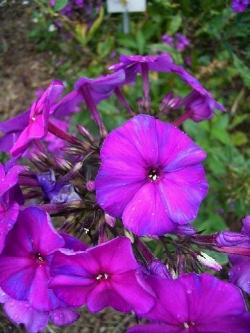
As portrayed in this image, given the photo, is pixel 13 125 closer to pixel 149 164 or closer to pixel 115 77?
pixel 115 77

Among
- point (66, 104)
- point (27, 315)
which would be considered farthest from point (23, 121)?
point (27, 315)

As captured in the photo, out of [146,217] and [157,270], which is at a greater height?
[146,217]

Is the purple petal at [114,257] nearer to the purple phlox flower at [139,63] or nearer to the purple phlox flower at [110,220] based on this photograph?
the purple phlox flower at [110,220]

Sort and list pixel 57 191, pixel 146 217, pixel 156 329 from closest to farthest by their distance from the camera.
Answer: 1. pixel 156 329
2. pixel 146 217
3. pixel 57 191

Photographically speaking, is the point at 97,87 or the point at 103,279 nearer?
the point at 103,279

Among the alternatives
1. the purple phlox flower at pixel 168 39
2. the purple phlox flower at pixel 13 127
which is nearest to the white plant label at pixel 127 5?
the purple phlox flower at pixel 168 39

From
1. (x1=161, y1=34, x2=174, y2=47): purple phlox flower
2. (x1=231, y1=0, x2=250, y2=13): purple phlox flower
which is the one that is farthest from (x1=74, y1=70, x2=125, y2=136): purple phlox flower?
(x1=161, y1=34, x2=174, y2=47): purple phlox flower

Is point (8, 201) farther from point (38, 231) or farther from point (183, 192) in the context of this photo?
point (183, 192)
